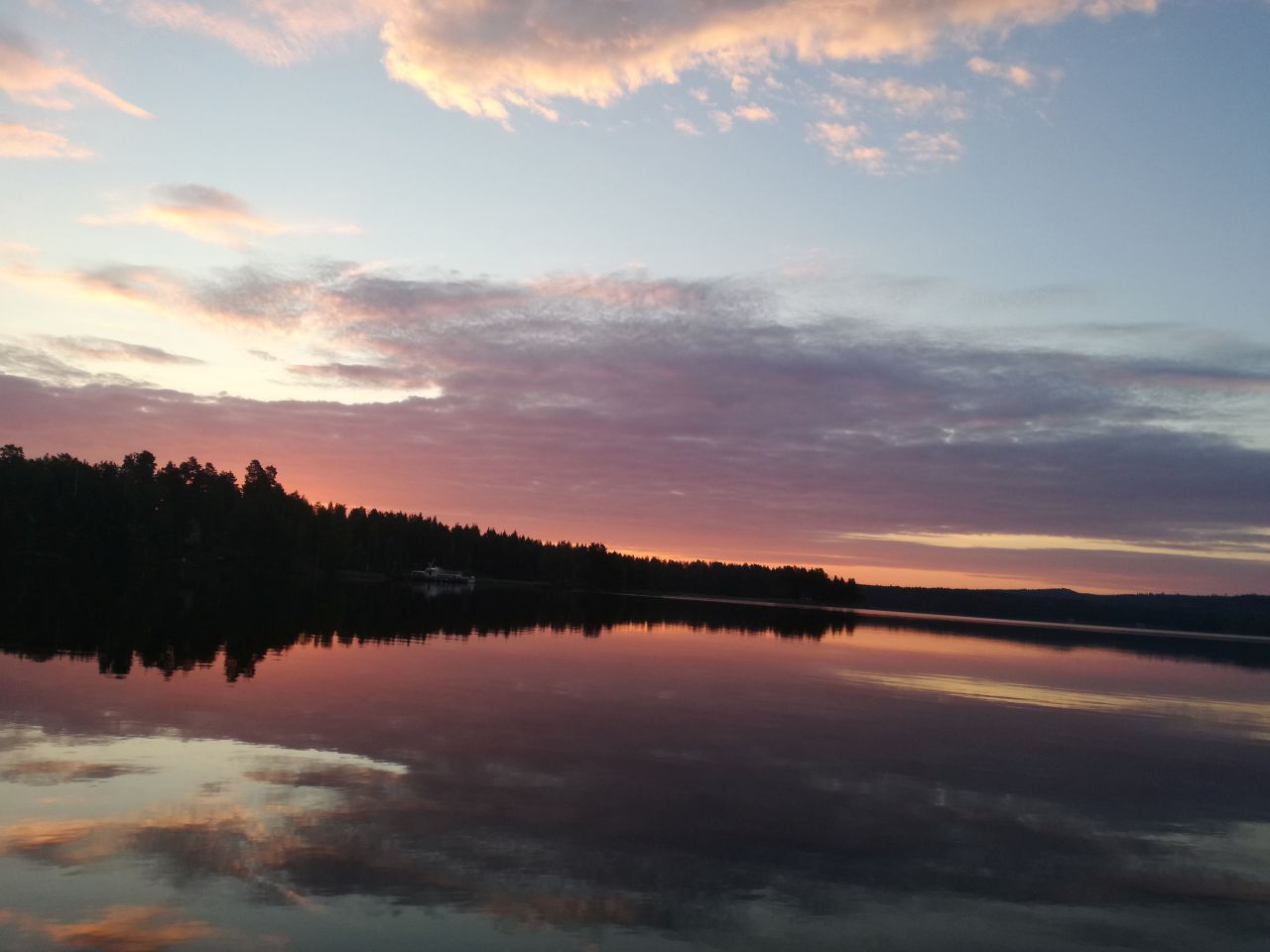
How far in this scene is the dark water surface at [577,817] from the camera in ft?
39.6

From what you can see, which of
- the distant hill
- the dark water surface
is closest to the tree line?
the distant hill

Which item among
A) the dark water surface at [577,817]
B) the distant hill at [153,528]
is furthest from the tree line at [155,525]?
the dark water surface at [577,817]

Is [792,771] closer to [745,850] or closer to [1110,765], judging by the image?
[745,850]

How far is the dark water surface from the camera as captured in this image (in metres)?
12.1

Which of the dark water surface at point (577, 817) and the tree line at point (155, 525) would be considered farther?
the tree line at point (155, 525)

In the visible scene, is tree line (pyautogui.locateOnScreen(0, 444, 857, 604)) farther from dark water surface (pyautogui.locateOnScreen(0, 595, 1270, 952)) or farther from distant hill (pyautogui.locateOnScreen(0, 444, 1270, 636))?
dark water surface (pyautogui.locateOnScreen(0, 595, 1270, 952))

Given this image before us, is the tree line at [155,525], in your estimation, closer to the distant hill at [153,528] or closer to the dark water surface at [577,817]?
the distant hill at [153,528]

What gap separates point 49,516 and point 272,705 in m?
114

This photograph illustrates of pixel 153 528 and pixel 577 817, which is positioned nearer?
pixel 577 817

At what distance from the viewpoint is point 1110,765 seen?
26.9 metres

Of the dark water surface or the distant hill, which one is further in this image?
the distant hill

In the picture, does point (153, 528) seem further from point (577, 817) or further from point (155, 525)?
point (577, 817)

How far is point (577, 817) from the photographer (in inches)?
663

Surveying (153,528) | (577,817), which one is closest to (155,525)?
(153,528)
